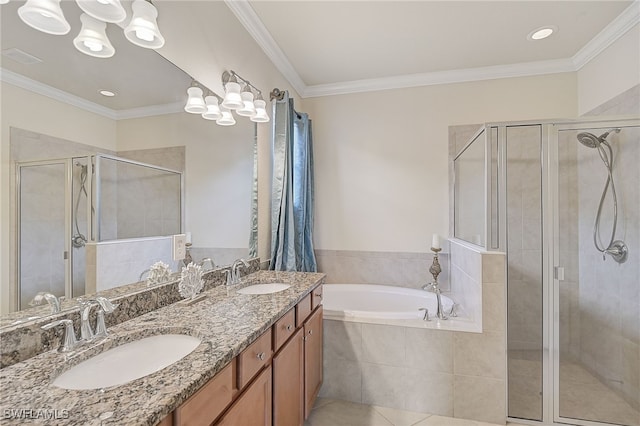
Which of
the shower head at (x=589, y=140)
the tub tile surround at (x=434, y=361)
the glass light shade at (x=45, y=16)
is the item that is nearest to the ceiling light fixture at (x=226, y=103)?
the glass light shade at (x=45, y=16)

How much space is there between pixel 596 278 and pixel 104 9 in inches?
116

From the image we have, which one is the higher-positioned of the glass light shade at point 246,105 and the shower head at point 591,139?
the glass light shade at point 246,105

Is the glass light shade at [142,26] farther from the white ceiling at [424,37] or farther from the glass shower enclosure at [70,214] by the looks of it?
the white ceiling at [424,37]

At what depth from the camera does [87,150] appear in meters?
0.97

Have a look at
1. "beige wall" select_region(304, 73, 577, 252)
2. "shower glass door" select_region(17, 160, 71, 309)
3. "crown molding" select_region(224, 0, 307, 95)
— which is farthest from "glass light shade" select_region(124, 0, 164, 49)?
"beige wall" select_region(304, 73, 577, 252)

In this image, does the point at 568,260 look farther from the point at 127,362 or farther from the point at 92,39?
the point at 92,39

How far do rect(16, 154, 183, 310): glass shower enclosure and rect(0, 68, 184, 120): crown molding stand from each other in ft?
0.55

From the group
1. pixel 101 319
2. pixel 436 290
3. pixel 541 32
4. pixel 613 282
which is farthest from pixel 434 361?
pixel 541 32

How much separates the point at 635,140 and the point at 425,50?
1.51 metres

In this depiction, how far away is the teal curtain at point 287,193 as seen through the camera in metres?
2.30

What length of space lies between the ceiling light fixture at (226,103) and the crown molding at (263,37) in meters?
0.38

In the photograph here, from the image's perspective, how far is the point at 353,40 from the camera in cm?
220

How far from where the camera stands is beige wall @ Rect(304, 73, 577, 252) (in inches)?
102

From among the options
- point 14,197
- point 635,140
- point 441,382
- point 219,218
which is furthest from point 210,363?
point 635,140
